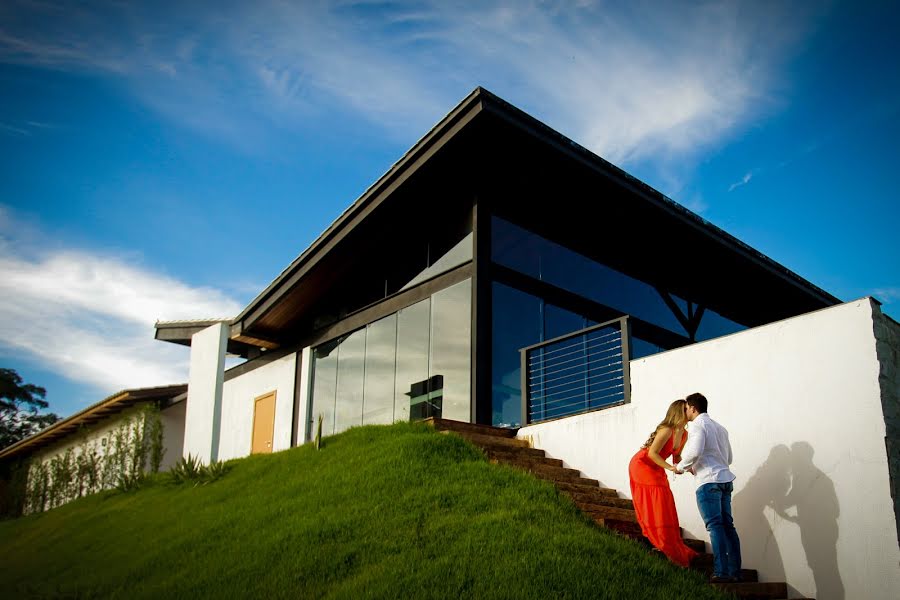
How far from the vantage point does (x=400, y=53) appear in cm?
1284

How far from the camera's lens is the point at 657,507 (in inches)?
281

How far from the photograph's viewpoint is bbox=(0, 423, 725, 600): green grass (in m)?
6.14

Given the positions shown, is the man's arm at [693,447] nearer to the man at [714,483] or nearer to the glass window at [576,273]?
the man at [714,483]

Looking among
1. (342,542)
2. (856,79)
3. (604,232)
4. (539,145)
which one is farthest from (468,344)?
(856,79)

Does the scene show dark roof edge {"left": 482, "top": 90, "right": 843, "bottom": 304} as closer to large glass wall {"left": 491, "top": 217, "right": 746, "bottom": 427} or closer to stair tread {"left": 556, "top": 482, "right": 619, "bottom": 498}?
large glass wall {"left": 491, "top": 217, "right": 746, "bottom": 427}

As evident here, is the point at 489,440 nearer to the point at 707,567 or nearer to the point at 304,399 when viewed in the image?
the point at 707,567

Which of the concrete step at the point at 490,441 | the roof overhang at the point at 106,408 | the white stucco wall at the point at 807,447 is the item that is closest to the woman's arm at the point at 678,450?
the white stucco wall at the point at 807,447

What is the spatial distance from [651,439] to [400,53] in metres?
8.24

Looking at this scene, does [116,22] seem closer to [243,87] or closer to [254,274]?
[243,87]

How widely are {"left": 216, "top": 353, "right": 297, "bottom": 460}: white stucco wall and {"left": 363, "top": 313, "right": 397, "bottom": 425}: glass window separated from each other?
116 inches

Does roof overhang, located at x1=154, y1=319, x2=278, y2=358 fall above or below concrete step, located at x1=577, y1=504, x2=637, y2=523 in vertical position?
above

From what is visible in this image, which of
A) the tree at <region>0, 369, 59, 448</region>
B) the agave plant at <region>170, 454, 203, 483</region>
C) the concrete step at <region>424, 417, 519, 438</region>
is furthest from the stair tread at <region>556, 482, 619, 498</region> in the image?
the tree at <region>0, 369, 59, 448</region>

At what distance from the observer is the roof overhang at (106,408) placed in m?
19.6

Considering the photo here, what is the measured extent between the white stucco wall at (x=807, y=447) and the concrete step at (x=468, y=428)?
2755 millimetres
